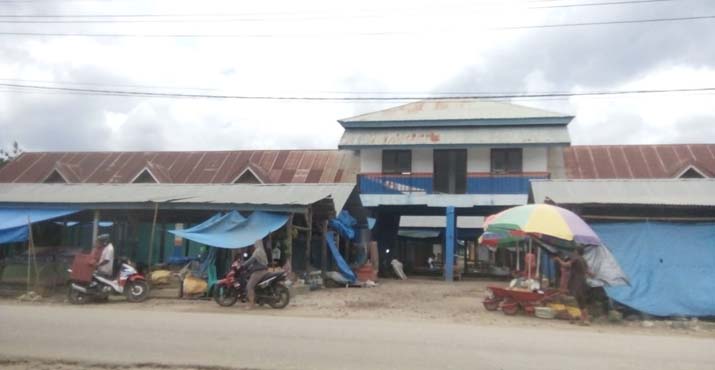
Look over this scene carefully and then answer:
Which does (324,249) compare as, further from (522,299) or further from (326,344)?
(326,344)

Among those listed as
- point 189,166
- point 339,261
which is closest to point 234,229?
point 339,261

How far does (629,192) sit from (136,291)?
497 inches

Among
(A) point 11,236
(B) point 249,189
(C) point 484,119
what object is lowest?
(A) point 11,236

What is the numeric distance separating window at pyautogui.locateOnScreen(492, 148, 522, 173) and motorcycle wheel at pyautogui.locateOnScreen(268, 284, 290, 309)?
1435cm

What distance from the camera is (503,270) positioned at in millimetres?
29953

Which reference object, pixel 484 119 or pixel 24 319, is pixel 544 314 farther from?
pixel 484 119

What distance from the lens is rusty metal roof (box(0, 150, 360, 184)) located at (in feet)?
91.2

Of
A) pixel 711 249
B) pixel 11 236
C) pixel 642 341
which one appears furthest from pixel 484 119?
pixel 11 236

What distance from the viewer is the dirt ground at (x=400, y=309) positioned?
11562mm

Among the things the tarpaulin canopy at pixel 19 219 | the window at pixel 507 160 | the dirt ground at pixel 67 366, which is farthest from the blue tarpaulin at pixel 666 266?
the tarpaulin canopy at pixel 19 219

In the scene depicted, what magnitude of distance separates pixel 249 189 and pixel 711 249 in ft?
40.9

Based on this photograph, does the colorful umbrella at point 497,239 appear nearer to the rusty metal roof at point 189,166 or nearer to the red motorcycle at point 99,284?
Result: the red motorcycle at point 99,284

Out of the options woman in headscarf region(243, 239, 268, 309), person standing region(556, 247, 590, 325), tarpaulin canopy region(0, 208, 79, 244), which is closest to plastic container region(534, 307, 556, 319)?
person standing region(556, 247, 590, 325)

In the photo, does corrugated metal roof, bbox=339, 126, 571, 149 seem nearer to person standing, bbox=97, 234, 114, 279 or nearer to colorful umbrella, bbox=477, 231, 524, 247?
colorful umbrella, bbox=477, 231, 524, 247
